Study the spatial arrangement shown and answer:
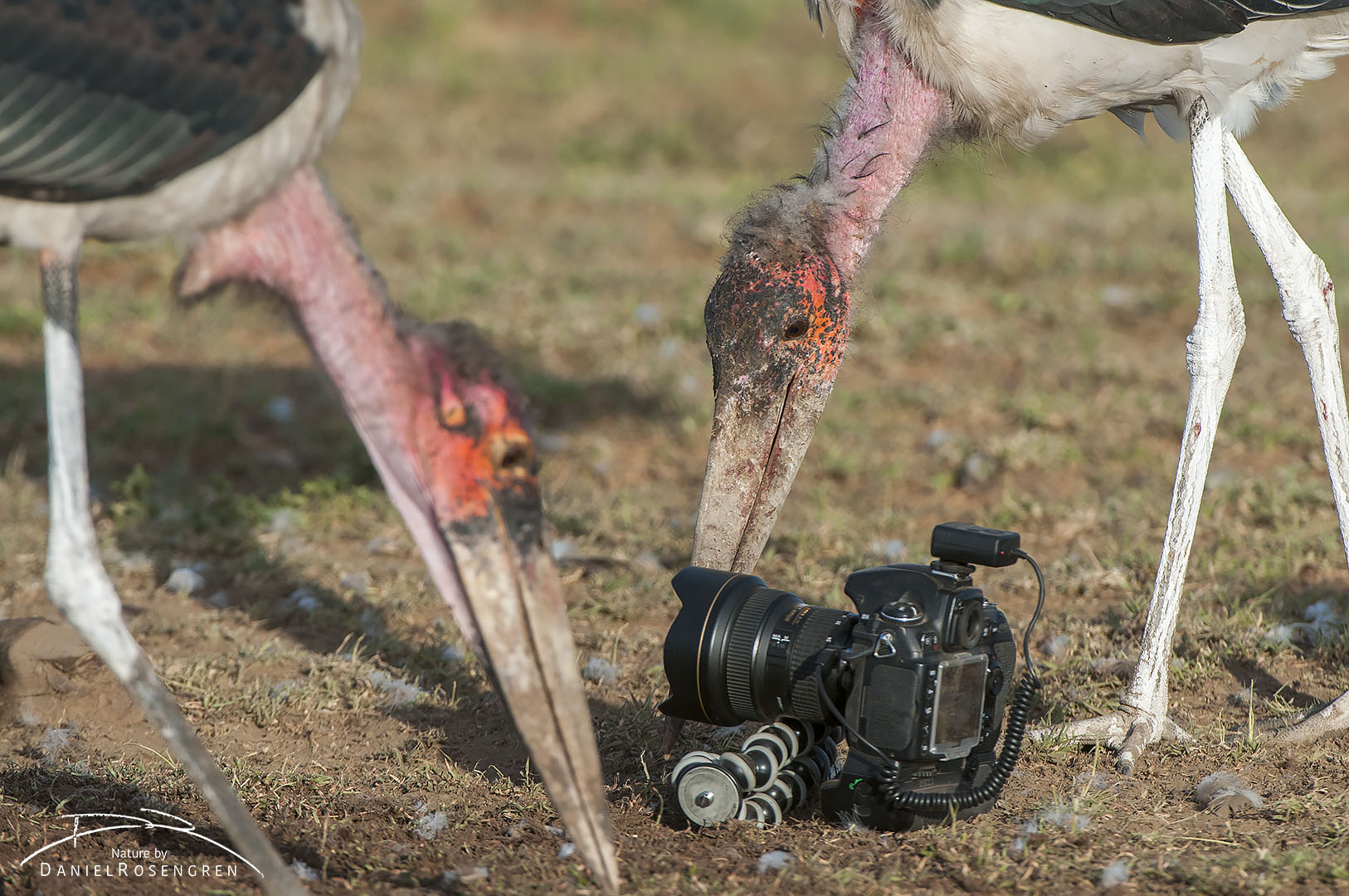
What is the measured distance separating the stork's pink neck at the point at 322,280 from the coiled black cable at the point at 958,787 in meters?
0.95

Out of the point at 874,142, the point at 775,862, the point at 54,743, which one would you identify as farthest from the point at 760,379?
the point at 54,743

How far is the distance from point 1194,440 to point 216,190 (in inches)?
86.2

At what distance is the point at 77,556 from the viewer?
2.39 meters

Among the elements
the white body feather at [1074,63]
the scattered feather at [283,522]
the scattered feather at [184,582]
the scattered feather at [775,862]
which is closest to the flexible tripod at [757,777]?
the scattered feather at [775,862]

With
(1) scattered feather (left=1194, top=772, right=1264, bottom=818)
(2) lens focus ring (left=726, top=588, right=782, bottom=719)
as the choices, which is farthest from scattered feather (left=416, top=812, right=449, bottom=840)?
(1) scattered feather (left=1194, top=772, right=1264, bottom=818)

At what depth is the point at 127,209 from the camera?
2.41 metres

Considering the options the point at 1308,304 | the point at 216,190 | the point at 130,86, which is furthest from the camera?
the point at 1308,304

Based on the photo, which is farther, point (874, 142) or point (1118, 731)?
point (874, 142)

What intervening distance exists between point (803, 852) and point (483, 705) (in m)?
1.10

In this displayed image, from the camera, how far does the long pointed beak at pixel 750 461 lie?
3.09 meters

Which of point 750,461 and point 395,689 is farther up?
point 750,461

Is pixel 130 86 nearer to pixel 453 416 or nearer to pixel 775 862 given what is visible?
pixel 453 416

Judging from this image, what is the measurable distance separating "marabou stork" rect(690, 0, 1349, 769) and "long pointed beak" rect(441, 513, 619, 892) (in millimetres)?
814

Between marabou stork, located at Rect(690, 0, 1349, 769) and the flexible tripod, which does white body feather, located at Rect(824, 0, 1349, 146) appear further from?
the flexible tripod
